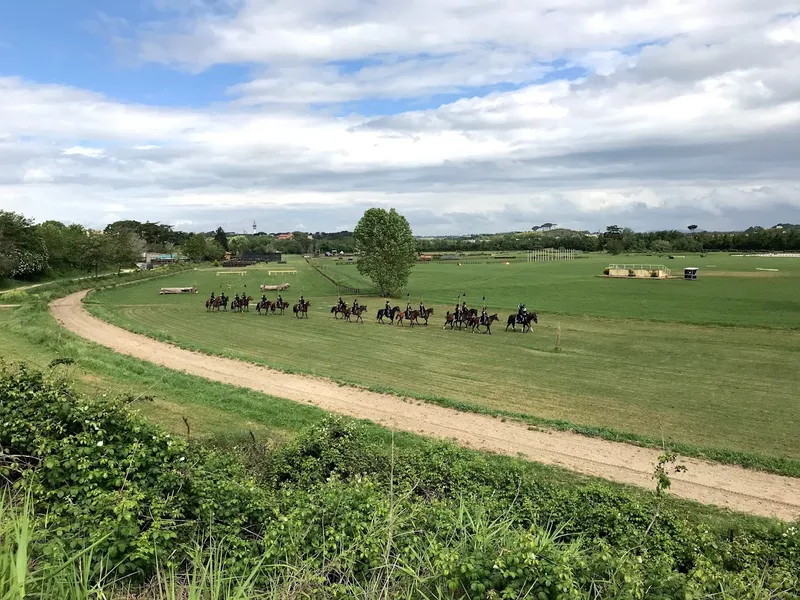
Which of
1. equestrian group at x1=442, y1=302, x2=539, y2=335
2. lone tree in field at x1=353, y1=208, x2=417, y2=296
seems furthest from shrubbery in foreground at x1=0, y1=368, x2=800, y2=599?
lone tree in field at x1=353, y1=208, x2=417, y2=296

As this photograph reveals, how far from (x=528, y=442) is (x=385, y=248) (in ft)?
139

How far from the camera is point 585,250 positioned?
174250 millimetres

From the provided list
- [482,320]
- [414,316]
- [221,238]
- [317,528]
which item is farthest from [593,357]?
[221,238]

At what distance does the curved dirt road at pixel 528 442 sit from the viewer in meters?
10.4

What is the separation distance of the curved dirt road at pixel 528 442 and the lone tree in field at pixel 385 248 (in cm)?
3406

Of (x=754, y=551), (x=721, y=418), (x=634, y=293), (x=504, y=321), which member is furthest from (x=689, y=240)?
(x=754, y=551)

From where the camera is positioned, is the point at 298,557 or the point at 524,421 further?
the point at 524,421

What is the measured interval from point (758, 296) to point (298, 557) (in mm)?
52444

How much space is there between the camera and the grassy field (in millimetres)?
15211

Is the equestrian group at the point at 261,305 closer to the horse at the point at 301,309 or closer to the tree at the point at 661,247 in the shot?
the horse at the point at 301,309

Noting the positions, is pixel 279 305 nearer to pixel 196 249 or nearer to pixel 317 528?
pixel 317 528

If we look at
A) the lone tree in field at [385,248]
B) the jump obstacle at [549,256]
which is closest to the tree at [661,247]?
the jump obstacle at [549,256]

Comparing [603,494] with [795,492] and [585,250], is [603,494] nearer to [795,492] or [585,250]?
[795,492]

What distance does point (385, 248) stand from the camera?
5419 centimetres
